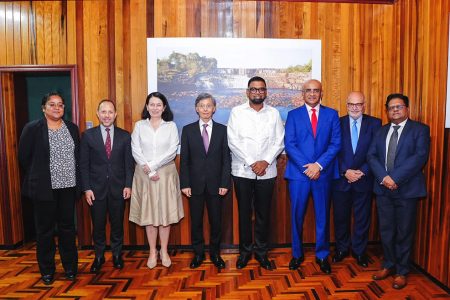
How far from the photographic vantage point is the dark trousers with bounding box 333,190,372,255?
3.63m

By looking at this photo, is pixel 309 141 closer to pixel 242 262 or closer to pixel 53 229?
pixel 242 262

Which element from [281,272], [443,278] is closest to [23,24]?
[281,272]

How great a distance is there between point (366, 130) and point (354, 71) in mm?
887

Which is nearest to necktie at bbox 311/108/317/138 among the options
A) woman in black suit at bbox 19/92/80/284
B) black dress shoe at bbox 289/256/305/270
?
black dress shoe at bbox 289/256/305/270

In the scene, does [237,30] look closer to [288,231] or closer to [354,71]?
[354,71]

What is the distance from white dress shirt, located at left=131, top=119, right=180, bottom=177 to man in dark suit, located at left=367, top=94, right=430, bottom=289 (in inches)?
72.3

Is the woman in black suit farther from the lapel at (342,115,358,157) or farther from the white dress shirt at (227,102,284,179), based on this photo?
the lapel at (342,115,358,157)

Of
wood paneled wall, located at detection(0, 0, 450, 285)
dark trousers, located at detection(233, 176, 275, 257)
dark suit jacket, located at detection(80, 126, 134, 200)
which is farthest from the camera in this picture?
wood paneled wall, located at detection(0, 0, 450, 285)

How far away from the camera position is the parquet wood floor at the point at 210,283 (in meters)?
3.00

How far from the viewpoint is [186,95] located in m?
Answer: 4.03

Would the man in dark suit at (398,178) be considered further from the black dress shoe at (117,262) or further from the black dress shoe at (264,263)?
the black dress shoe at (117,262)

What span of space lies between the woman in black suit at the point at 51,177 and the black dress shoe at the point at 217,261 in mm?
1273

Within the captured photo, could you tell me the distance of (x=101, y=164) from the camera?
11.1ft

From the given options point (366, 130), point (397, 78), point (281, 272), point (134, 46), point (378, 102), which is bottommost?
point (281, 272)
